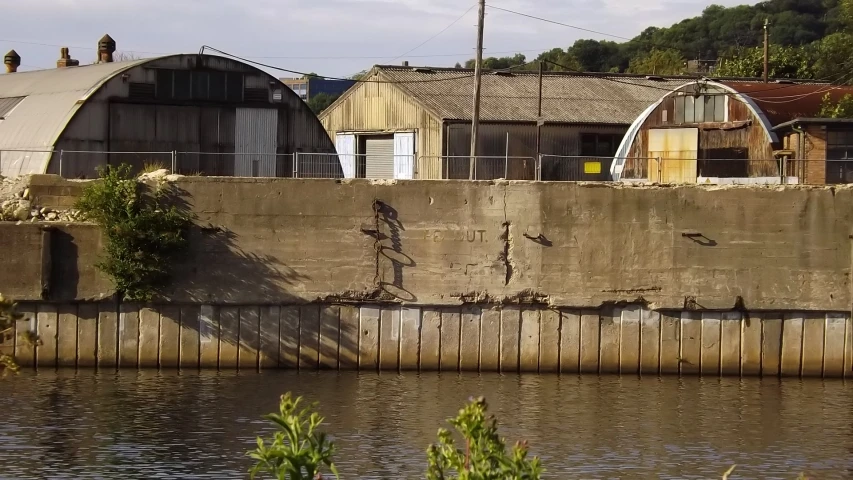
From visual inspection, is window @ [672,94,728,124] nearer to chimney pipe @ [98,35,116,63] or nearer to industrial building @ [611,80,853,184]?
industrial building @ [611,80,853,184]

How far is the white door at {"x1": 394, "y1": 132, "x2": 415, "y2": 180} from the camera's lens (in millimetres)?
49156

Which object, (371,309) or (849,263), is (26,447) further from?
(849,263)

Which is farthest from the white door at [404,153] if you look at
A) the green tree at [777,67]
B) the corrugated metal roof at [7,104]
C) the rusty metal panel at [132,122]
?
the green tree at [777,67]

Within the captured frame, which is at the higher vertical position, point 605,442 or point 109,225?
point 109,225

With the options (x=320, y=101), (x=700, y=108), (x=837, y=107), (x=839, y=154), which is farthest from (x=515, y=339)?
(x=320, y=101)

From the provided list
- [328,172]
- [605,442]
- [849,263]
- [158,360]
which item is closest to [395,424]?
[605,442]

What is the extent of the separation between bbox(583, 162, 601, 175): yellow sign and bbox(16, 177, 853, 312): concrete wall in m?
16.8

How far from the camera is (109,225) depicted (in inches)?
1019

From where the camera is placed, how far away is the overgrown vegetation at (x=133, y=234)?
2583 centimetres

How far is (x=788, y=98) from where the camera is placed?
140 feet

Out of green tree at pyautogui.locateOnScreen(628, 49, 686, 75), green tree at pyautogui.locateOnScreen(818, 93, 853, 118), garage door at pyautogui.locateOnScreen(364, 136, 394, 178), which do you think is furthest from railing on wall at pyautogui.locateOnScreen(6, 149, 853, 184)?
green tree at pyautogui.locateOnScreen(628, 49, 686, 75)

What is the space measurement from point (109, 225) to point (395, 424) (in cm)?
840

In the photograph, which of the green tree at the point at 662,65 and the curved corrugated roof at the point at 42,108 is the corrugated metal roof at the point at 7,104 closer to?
the curved corrugated roof at the point at 42,108

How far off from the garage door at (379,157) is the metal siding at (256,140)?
9237 millimetres
